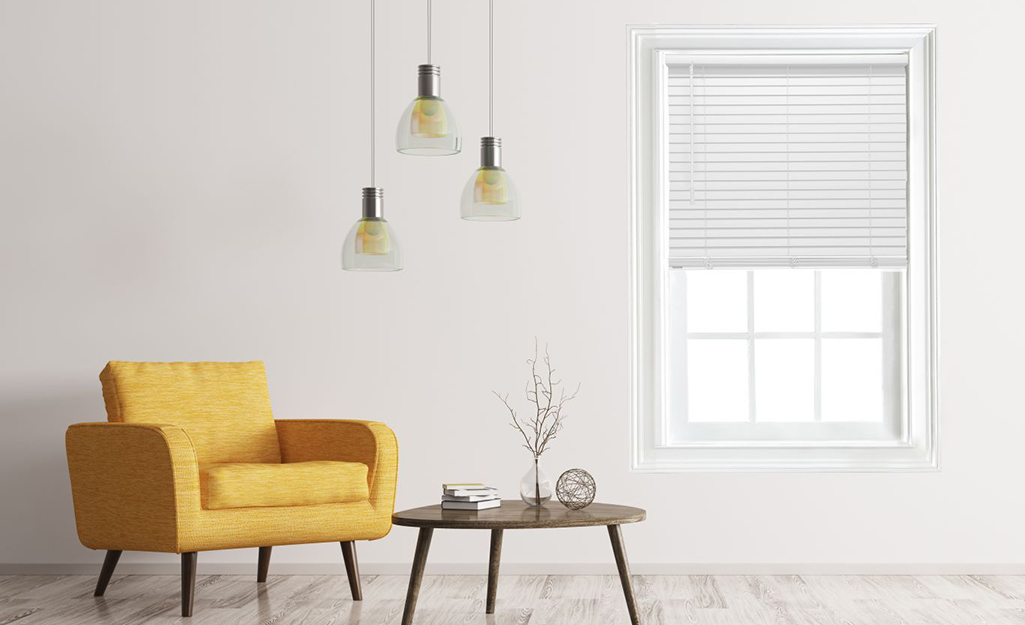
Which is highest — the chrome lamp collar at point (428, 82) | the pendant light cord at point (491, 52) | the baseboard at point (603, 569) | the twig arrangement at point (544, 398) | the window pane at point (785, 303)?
the pendant light cord at point (491, 52)

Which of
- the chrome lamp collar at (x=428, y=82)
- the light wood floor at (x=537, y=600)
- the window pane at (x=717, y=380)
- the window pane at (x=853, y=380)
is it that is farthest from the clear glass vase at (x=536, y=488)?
the window pane at (x=853, y=380)

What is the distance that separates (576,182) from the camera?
14.5 ft

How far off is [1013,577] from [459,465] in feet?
7.54

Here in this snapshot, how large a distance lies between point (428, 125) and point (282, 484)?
1311 mm

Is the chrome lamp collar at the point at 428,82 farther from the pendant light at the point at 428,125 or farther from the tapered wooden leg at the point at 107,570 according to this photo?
the tapered wooden leg at the point at 107,570

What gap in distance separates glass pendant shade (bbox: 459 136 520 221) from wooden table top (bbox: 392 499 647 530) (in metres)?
1.03

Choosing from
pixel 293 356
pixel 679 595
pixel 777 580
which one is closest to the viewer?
pixel 679 595

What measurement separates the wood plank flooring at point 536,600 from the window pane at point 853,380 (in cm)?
74

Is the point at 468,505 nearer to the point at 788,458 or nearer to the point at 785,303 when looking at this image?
the point at 788,458

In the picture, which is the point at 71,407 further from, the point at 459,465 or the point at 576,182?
the point at 576,182

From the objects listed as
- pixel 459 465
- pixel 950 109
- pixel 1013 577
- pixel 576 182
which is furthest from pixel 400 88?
pixel 1013 577

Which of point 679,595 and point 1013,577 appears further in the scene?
point 1013,577

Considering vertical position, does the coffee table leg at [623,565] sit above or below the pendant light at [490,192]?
below

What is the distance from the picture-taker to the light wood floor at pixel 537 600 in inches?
137
